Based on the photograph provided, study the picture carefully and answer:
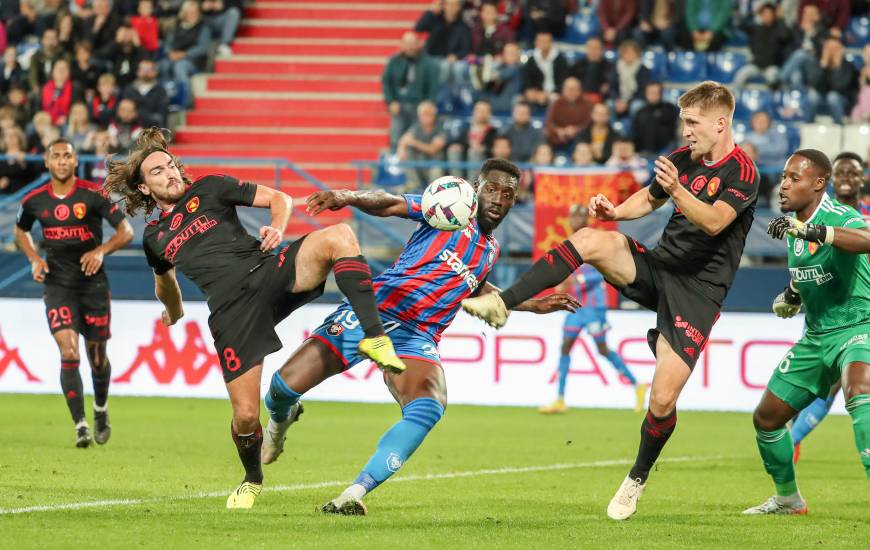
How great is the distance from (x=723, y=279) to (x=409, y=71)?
1386 centimetres

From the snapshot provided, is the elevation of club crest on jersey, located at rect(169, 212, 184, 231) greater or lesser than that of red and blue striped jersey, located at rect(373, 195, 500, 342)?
greater

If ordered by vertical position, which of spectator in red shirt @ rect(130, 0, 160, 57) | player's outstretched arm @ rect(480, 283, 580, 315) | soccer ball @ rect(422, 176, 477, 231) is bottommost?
spectator in red shirt @ rect(130, 0, 160, 57)

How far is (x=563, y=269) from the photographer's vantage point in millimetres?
7316

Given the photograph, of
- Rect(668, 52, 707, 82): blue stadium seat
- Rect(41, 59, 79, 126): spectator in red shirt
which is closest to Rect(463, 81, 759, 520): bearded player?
Rect(668, 52, 707, 82): blue stadium seat

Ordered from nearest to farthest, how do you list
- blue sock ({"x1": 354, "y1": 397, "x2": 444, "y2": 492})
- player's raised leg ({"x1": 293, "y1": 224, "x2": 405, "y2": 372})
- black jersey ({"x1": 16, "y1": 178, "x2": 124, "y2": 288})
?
player's raised leg ({"x1": 293, "y1": 224, "x2": 405, "y2": 372}) < blue sock ({"x1": 354, "y1": 397, "x2": 444, "y2": 492}) < black jersey ({"x1": 16, "y1": 178, "x2": 124, "y2": 288})

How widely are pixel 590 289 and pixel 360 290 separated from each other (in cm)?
878

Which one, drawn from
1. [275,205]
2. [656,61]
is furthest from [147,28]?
[275,205]

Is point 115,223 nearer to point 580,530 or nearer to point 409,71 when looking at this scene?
point 580,530

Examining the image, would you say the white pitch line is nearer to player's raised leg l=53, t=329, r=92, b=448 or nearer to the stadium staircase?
player's raised leg l=53, t=329, r=92, b=448

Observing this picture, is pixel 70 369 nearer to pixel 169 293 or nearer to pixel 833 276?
pixel 169 293

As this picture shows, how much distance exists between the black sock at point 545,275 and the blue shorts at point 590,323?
26.7 ft

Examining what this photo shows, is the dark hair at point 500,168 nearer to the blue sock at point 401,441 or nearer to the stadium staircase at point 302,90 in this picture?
the blue sock at point 401,441

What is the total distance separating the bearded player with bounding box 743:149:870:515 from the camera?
7.74 metres

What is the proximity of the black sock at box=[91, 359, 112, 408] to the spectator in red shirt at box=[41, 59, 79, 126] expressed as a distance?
1015cm
